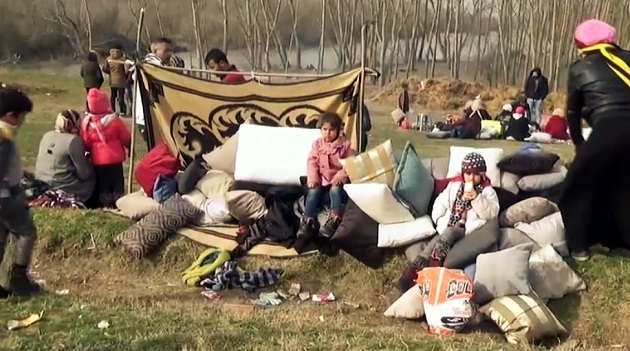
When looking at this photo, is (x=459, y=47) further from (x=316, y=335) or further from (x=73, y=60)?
(x=316, y=335)

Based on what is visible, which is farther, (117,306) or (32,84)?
(32,84)

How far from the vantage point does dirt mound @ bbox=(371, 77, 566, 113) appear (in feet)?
87.9

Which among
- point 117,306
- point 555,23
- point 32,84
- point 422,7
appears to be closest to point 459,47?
point 422,7

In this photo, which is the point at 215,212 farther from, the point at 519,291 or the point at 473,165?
the point at 519,291

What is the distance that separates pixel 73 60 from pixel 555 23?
59.8ft

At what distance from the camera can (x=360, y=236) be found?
22.2 ft

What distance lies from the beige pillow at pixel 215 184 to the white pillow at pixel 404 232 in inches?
59.2

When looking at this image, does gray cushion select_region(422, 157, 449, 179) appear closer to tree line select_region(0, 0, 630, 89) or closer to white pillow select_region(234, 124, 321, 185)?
white pillow select_region(234, 124, 321, 185)

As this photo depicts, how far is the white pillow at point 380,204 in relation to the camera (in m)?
6.73

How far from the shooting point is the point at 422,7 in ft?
102

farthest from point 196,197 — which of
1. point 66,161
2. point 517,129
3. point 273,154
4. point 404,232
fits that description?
point 517,129

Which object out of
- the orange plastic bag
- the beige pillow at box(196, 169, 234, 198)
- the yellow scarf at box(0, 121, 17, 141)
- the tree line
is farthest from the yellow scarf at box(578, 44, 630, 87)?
the tree line

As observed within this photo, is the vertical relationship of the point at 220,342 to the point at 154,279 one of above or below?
above

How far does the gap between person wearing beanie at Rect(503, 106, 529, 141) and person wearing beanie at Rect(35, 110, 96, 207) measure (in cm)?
1151
